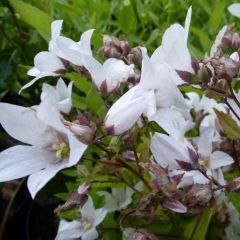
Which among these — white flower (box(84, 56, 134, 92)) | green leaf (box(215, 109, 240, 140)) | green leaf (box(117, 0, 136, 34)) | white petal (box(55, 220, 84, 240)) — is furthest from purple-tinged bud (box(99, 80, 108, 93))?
green leaf (box(117, 0, 136, 34))

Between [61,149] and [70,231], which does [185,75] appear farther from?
[70,231]

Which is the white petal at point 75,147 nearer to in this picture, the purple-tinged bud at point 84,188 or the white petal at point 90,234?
the purple-tinged bud at point 84,188

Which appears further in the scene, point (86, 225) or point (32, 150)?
point (86, 225)

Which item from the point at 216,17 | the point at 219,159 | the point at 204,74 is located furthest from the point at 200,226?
the point at 216,17

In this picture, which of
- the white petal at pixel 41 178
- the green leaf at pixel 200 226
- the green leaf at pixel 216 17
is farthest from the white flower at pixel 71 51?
the green leaf at pixel 216 17

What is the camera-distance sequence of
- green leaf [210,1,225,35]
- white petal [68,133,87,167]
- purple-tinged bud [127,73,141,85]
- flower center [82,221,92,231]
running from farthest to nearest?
green leaf [210,1,225,35] < flower center [82,221,92,231] < purple-tinged bud [127,73,141,85] < white petal [68,133,87,167]

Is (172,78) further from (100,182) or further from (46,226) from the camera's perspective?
(46,226)

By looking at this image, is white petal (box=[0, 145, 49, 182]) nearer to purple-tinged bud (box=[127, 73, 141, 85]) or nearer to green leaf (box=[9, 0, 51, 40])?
purple-tinged bud (box=[127, 73, 141, 85])
